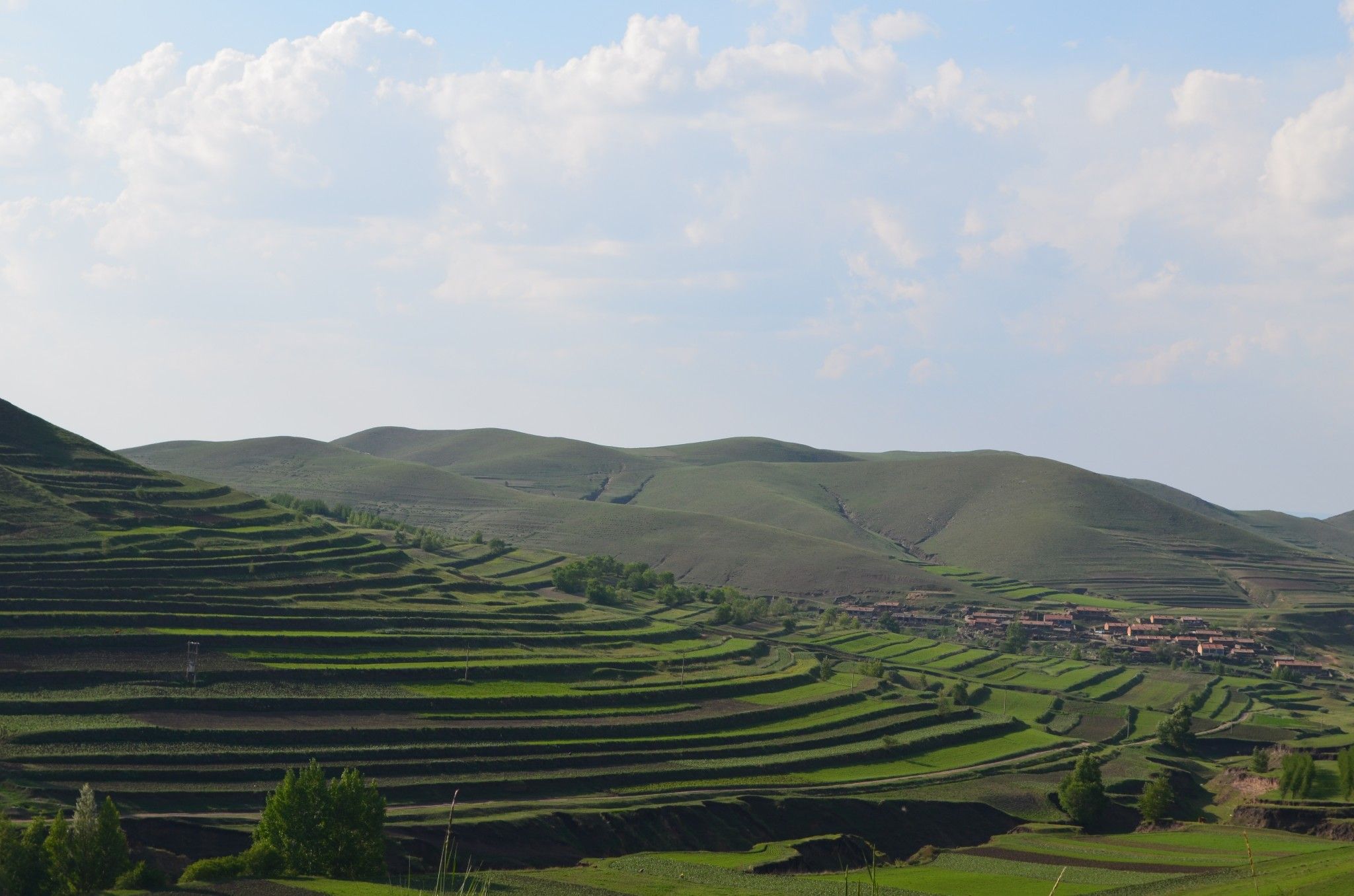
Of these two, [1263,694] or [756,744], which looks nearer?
[756,744]

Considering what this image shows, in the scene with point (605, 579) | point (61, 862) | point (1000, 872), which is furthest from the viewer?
point (605, 579)

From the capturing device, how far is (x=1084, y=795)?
90.2m

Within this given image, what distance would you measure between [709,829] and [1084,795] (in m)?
29.1

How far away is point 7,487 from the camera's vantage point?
118 meters

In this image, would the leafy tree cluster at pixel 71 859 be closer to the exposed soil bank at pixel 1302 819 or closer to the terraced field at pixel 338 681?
the terraced field at pixel 338 681

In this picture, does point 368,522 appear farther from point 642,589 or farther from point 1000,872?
point 1000,872

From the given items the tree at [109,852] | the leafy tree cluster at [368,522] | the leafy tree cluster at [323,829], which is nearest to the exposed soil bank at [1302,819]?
the leafy tree cluster at [323,829]

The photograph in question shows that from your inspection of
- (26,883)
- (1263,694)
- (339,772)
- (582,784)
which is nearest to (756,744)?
(582,784)

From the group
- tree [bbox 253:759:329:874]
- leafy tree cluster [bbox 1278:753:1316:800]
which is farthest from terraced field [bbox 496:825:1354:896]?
tree [bbox 253:759:329:874]

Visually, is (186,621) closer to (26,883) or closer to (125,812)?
(125,812)

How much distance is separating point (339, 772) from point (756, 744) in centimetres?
3281

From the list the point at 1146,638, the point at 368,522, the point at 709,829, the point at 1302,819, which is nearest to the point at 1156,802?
the point at 1302,819

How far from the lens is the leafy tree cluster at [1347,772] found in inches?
3593

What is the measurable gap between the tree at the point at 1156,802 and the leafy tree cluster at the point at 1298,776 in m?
8.24
